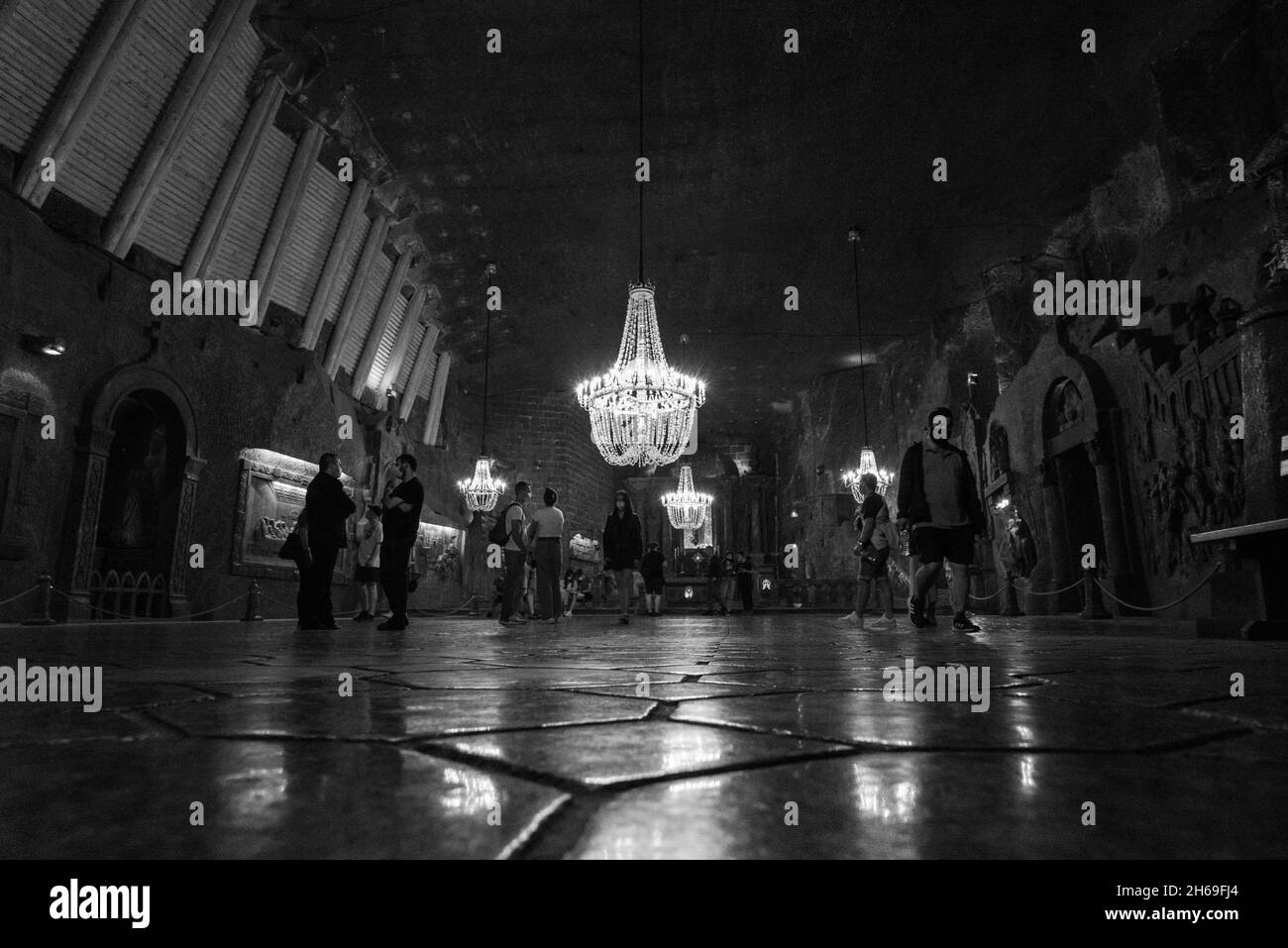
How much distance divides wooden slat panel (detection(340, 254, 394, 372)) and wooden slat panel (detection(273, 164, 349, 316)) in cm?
117

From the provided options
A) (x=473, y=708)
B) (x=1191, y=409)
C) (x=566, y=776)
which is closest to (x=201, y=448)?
(x=473, y=708)

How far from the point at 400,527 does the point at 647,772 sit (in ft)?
15.6

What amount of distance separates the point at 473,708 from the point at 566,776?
0.58 m

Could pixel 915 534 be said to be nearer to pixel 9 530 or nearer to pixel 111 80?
pixel 9 530

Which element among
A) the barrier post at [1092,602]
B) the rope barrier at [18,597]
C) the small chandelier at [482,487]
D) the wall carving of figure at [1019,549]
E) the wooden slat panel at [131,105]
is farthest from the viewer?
the small chandelier at [482,487]

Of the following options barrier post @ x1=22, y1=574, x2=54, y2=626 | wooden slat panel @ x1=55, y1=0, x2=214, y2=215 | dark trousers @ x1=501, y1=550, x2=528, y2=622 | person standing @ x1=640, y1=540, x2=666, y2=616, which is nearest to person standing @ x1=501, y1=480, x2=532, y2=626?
dark trousers @ x1=501, y1=550, x2=528, y2=622

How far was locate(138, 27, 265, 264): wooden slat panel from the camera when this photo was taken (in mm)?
7758

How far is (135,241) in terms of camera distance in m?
7.88

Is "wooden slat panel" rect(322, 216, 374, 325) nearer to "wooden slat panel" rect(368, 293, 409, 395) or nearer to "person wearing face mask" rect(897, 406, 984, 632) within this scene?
"wooden slat panel" rect(368, 293, 409, 395)

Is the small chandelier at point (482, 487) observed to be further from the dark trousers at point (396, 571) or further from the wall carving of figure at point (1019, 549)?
the wall carving of figure at point (1019, 549)

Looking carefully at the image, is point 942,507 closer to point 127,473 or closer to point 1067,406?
point 1067,406

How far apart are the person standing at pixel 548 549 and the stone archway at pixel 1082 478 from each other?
21.1ft

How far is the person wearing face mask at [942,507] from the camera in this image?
4.66m

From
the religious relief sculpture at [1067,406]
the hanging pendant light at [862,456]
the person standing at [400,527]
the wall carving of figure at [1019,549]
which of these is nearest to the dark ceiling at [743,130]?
the hanging pendant light at [862,456]
